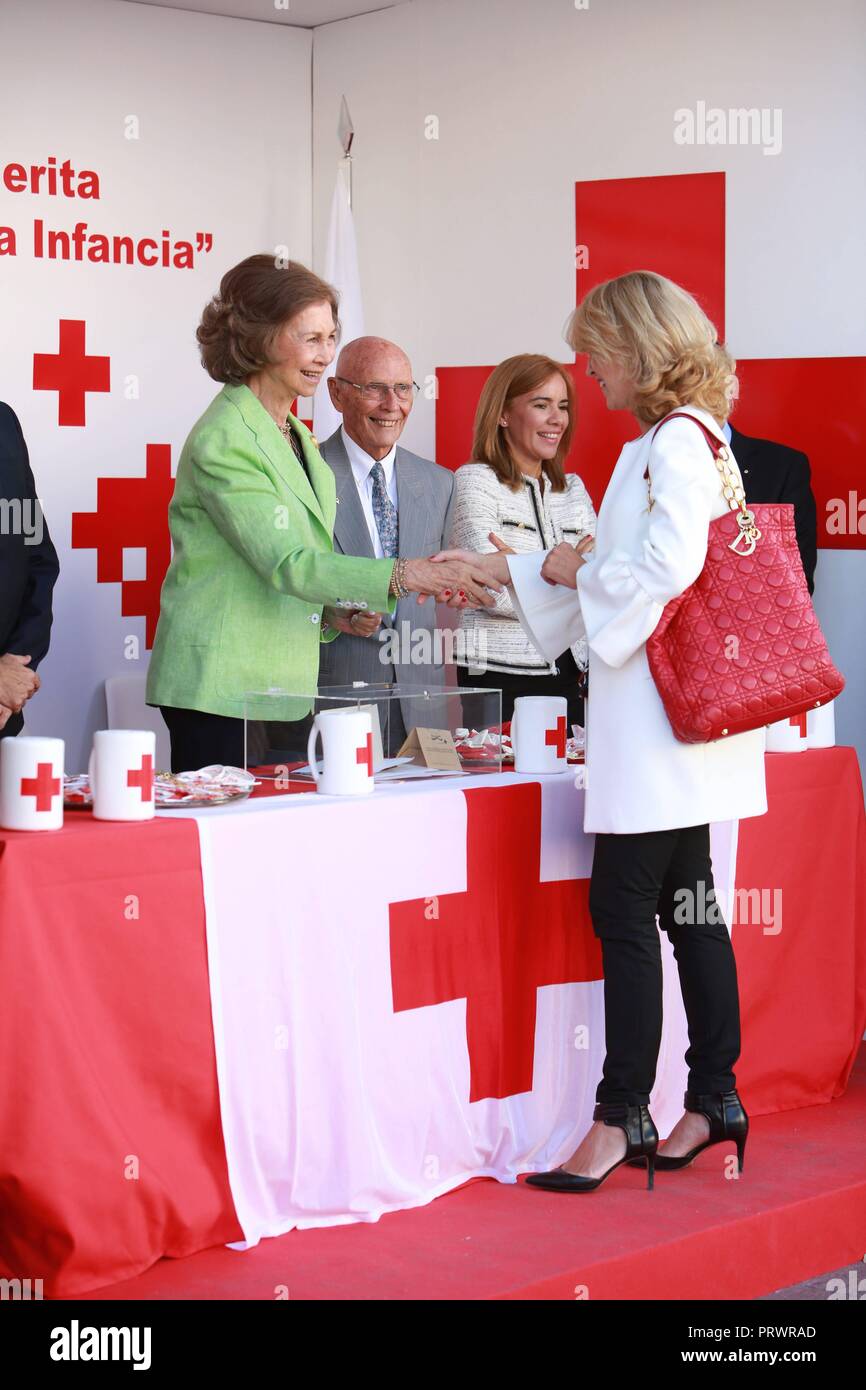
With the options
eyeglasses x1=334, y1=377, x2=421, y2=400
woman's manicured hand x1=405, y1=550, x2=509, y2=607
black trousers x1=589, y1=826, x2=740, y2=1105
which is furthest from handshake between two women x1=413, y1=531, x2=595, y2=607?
eyeglasses x1=334, y1=377, x2=421, y2=400

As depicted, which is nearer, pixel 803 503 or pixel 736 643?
pixel 736 643

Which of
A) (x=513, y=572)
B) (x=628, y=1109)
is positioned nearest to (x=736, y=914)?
(x=628, y=1109)

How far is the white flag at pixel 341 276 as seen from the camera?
4.46 m

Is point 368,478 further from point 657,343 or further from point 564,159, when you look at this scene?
point 564,159

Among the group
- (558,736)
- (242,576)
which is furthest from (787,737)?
(242,576)

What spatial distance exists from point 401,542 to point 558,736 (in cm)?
70

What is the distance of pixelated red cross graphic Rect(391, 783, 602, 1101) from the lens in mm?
2410

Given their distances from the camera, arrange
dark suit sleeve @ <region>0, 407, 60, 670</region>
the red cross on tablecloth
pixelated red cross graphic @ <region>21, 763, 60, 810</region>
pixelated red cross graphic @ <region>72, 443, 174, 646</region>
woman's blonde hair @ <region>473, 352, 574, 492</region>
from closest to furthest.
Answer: pixelated red cross graphic @ <region>21, 763, 60, 810</region> → the red cross on tablecloth → dark suit sleeve @ <region>0, 407, 60, 670</region> → woman's blonde hair @ <region>473, 352, 574, 492</region> → pixelated red cross graphic @ <region>72, 443, 174, 646</region>

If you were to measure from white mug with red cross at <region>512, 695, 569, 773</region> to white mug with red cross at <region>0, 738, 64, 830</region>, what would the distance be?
802 millimetres

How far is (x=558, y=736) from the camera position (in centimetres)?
265

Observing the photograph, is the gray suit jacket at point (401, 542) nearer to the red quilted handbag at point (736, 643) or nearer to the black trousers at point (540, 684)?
the black trousers at point (540, 684)

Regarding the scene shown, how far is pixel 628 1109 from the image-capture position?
2.44 metres

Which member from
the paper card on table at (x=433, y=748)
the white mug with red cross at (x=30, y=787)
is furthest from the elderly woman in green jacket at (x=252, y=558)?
the white mug with red cross at (x=30, y=787)

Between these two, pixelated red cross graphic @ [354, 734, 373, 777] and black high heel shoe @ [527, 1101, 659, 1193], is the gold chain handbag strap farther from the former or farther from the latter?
black high heel shoe @ [527, 1101, 659, 1193]
